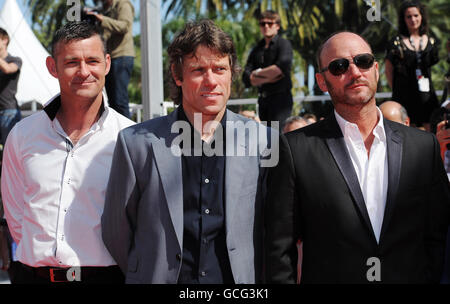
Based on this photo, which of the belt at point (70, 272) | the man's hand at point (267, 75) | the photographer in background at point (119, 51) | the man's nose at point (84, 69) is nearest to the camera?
the belt at point (70, 272)

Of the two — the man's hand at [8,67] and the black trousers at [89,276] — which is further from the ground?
the man's hand at [8,67]

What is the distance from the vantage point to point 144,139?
9.34 ft

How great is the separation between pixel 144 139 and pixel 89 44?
2.39 ft

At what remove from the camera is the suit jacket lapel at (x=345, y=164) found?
2711 mm

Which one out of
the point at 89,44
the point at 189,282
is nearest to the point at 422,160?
the point at 189,282

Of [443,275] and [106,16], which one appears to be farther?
[106,16]

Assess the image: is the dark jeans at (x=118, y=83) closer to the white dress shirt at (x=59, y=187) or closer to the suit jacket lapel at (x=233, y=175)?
the white dress shirt at (x=59, y=187)

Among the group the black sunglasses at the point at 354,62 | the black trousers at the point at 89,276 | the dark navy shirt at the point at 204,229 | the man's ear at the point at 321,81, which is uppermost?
the black sunglasses at the point at 354,62

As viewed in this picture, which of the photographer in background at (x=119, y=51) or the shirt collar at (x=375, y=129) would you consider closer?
the shirt collar at (x=375, y=129)

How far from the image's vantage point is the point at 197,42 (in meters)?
2.92

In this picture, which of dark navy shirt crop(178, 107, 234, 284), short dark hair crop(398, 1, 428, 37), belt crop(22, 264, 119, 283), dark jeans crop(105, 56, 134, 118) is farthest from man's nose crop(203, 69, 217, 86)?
short dark hair crop(398, 1, 428, 37)

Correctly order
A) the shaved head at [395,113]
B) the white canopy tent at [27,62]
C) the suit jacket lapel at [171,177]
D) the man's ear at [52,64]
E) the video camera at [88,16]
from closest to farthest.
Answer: the suit jacket lapel at [171,177]
the man's ear at [52,64]
the shaved head at [395,113]
the video camera at [88,16]
the white canopy tent at [27,62]

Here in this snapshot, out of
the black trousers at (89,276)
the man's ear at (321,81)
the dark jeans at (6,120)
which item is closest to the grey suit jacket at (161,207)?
the black trousers at (89,276)

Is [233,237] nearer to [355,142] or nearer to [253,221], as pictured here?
[253,221]
